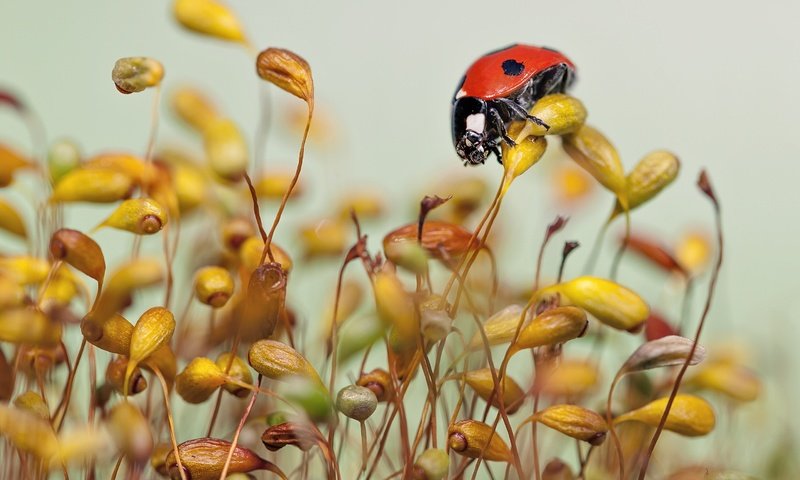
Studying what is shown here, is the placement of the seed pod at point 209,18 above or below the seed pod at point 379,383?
above

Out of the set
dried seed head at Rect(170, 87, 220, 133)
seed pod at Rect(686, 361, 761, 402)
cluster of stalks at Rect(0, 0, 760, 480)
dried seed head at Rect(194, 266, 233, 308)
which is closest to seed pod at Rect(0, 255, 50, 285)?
cluster of stalks at Rect(0, 0, 760, 480)

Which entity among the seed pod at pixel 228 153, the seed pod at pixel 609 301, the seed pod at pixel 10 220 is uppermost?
the seed pod at pixel 228 153

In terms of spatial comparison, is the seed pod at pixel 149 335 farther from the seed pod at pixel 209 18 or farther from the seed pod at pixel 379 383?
the seed pod at pixel 209 18

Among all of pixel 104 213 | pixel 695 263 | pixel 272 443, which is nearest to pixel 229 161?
pixel 272 443

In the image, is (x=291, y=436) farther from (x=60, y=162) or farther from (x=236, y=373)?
(x=60, y=162)

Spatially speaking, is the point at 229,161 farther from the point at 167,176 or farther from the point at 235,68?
the point at 235,68

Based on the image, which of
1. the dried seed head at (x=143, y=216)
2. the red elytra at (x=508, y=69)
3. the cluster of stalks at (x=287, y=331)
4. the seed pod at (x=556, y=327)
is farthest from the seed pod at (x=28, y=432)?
the red elytra at (x=508, y=69)

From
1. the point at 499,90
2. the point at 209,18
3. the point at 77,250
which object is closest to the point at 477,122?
the point at 499,90

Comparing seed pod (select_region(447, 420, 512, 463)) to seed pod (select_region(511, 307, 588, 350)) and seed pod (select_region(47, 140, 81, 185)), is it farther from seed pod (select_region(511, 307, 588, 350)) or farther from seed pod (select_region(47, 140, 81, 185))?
seed pod (select_region(47, 140, 81, 185))
